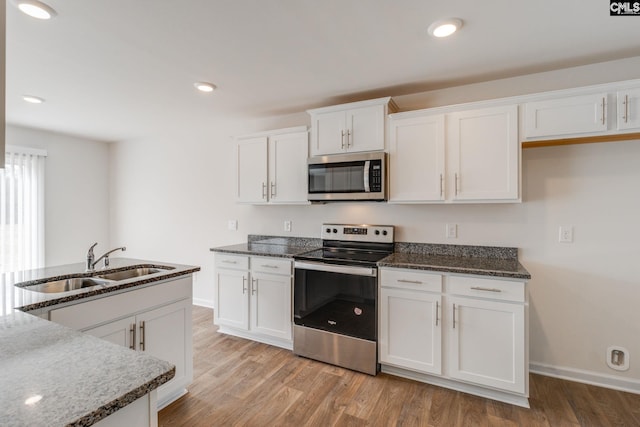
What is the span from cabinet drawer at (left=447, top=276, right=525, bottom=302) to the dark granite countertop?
0.05 metres

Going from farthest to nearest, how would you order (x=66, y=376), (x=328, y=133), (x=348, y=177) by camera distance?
1. (x=328, y=133)
2. (x=348, y=177)
3. (x=66, y=376)

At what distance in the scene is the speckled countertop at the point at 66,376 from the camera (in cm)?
67

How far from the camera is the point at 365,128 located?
8.89 feet

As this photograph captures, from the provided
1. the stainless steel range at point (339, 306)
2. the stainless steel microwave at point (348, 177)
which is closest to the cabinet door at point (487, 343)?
the stainless steel range at point (339, 306)

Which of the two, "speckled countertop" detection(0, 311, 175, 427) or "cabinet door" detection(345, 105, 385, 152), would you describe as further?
"cabinet door" detection(345, 105, 385, 152)

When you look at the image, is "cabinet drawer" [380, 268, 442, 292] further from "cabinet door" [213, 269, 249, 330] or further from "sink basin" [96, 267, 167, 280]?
"sink basin" [96, 267, 167, 280]

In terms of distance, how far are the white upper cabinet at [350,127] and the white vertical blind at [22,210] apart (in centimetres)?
389

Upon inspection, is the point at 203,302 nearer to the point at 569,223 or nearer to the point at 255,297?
the point at 255,297

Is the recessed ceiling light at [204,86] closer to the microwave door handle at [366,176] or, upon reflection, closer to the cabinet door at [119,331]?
the microwave door handle at [366,176]

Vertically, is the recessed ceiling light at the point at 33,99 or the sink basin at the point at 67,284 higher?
the recessed ceiling light at the point at 33,99

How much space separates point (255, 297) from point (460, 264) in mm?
1899

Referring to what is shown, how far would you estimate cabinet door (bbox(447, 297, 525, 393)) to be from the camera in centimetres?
203

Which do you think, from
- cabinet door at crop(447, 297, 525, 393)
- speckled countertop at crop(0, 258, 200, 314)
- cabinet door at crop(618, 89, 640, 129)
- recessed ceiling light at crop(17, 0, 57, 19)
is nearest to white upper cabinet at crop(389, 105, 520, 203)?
cabinet door at crop(618, 89, 640, 129)

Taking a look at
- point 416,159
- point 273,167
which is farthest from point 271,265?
point 416,159
